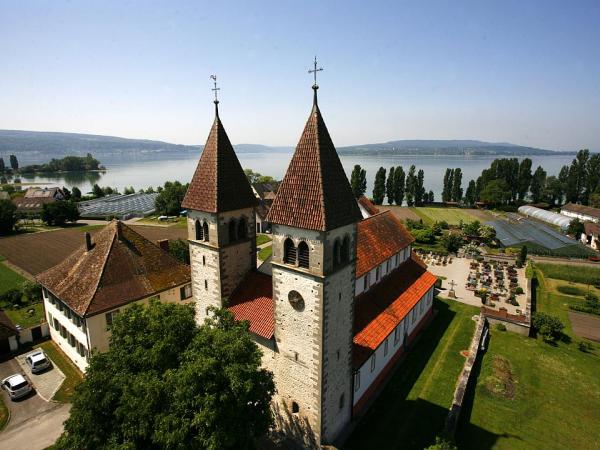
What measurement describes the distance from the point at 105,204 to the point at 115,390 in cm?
11501

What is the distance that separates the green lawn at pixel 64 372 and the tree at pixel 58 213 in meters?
68.5

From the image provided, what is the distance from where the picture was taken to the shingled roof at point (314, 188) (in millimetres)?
18750

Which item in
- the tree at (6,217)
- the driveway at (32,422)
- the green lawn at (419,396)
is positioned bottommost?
the driveway at (32,422)

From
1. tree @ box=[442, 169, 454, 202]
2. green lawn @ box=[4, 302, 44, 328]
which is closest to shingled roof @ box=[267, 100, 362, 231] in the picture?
green lawn @ box=[4, 302, 44, 328]

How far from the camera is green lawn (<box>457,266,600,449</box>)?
24.7m

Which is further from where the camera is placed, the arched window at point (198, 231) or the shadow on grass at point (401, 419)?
the arched window at point (198, 231)

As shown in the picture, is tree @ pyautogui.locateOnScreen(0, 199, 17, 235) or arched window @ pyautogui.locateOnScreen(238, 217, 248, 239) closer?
arched window @ pyautogui.locateOnScreen(238, 217, 248, 239)

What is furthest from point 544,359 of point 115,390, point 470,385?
point 115,390

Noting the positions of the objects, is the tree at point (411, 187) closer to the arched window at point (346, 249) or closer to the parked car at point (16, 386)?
the arched window at point (346, 249)

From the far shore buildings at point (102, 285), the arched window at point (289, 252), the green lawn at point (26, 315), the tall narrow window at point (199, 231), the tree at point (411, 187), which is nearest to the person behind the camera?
the arched window at point (289, 252)

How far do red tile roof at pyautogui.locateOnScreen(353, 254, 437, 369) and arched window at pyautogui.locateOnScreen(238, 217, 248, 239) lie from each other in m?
10.8

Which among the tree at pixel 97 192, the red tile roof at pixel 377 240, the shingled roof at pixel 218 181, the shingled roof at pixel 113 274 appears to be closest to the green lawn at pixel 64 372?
the shingled roof at pixel 113 274

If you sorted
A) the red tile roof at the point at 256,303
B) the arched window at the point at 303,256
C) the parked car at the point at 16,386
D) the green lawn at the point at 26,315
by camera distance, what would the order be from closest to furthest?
the arched window at the point at 303,256, the red tile roof at the point at 256,303, the parked car at the point at 16,386, the green lawn at the point at 26,315

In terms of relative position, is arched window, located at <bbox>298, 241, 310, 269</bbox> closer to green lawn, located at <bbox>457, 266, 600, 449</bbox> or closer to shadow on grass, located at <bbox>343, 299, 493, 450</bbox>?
shadow on grass, located at <bbox>343, 299, 493, 450</bbox>
